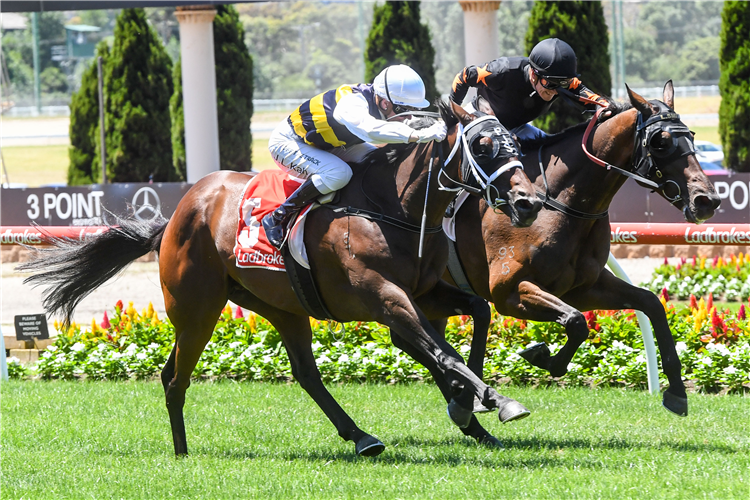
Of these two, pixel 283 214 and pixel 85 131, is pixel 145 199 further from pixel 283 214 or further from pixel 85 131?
pixel 283 214

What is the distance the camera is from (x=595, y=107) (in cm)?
553

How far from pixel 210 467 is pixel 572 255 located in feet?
7.56

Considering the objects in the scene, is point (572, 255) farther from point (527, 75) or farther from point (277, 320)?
point (277, 320)

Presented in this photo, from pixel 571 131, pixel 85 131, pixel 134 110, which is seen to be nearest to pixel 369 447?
pixel 571 131

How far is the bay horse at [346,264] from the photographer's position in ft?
14.8

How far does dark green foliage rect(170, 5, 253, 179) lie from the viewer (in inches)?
803

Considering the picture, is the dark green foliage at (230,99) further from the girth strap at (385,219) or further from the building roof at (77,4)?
the girth strap at (385,219)

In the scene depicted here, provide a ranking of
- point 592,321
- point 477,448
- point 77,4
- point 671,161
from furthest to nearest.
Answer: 1. point 77,4
2. point 592,321
3. point 477,448
4. point 671,161

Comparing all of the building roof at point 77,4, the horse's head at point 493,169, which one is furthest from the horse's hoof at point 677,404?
the building roof at point 77,4

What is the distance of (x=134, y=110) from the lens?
18719 mm

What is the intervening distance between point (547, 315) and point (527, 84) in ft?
4.77

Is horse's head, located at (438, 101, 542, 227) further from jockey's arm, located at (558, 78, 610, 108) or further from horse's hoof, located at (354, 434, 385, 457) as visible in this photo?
horse's hoof, located at (354, 434, 385, 457)

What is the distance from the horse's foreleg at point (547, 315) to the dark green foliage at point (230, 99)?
16.0 meters

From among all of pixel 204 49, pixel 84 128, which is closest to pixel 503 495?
pixel 204 49
